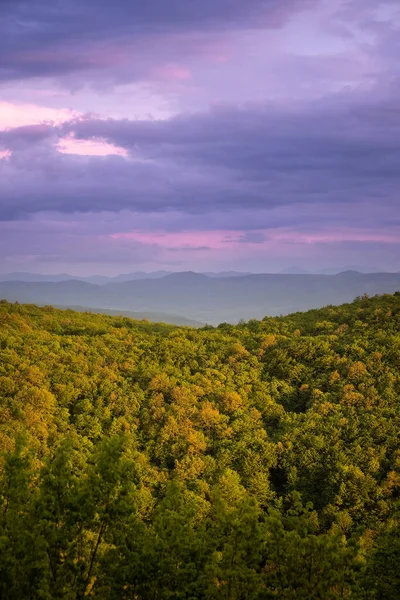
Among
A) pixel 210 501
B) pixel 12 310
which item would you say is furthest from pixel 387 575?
pixel 12 310

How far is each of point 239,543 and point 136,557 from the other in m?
3.27

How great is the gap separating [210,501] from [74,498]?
16.6m

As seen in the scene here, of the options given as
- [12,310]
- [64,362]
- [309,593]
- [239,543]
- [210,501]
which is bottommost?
[210,501]

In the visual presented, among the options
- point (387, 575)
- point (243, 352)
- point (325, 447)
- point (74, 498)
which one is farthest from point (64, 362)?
point (387, 575)

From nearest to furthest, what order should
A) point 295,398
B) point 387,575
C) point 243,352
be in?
point 387,575, point 295,398, point 243,352

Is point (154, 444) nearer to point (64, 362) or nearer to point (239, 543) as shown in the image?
point (64, 362)

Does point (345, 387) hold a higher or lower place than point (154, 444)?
Result: higher

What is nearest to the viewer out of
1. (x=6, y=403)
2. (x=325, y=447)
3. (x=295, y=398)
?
(x=6, y=403)

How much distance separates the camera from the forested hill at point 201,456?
19125 millimetres

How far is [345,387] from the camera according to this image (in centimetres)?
4731

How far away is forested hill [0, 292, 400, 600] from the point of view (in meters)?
19.1

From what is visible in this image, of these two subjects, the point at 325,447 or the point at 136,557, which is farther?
the point at 325,447

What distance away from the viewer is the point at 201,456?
38.7 m

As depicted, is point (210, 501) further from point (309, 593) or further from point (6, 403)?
point (309, 593)
